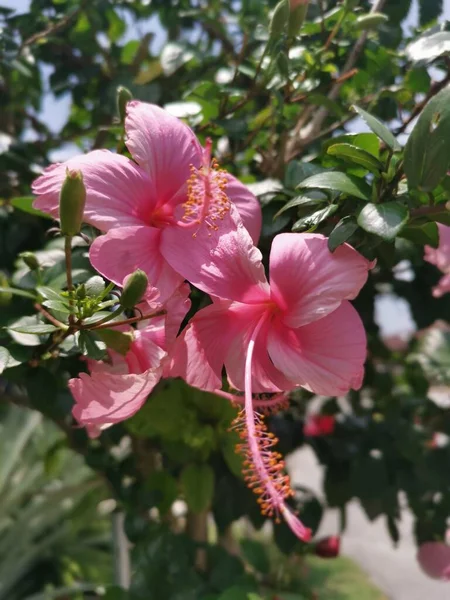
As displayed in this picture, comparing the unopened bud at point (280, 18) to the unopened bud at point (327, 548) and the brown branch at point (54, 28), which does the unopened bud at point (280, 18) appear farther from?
the unopened bud at point (327, 548)

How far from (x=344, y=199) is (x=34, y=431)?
169 cm

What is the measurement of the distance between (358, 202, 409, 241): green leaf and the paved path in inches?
42.9

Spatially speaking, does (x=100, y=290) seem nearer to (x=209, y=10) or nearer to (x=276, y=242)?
(x=276, y=242)

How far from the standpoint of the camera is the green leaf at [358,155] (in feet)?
1.28

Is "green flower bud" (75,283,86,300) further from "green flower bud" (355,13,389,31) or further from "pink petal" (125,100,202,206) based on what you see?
"green flower bud" (355,13,389,31)

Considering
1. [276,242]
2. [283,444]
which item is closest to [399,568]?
[283,444]

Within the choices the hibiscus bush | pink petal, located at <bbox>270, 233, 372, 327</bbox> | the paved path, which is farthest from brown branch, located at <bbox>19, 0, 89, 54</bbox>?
the paved path

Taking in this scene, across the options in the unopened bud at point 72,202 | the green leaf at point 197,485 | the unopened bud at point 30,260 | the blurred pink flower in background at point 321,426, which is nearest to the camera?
the unopened bud at point 72,202

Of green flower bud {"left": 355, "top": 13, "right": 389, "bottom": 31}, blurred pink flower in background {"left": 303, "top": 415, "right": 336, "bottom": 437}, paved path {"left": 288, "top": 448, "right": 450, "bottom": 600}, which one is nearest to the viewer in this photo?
green flower bud {"left": 355, "top": 13, "right": 389, "bottom": 31}

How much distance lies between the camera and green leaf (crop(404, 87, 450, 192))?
0.35m

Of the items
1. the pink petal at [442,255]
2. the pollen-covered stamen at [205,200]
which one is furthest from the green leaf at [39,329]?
the pink petal at [442,255]

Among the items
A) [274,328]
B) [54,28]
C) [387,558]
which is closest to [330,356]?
[274,328]

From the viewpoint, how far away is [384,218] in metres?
0.35

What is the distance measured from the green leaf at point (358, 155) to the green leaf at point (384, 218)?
0.12ft
